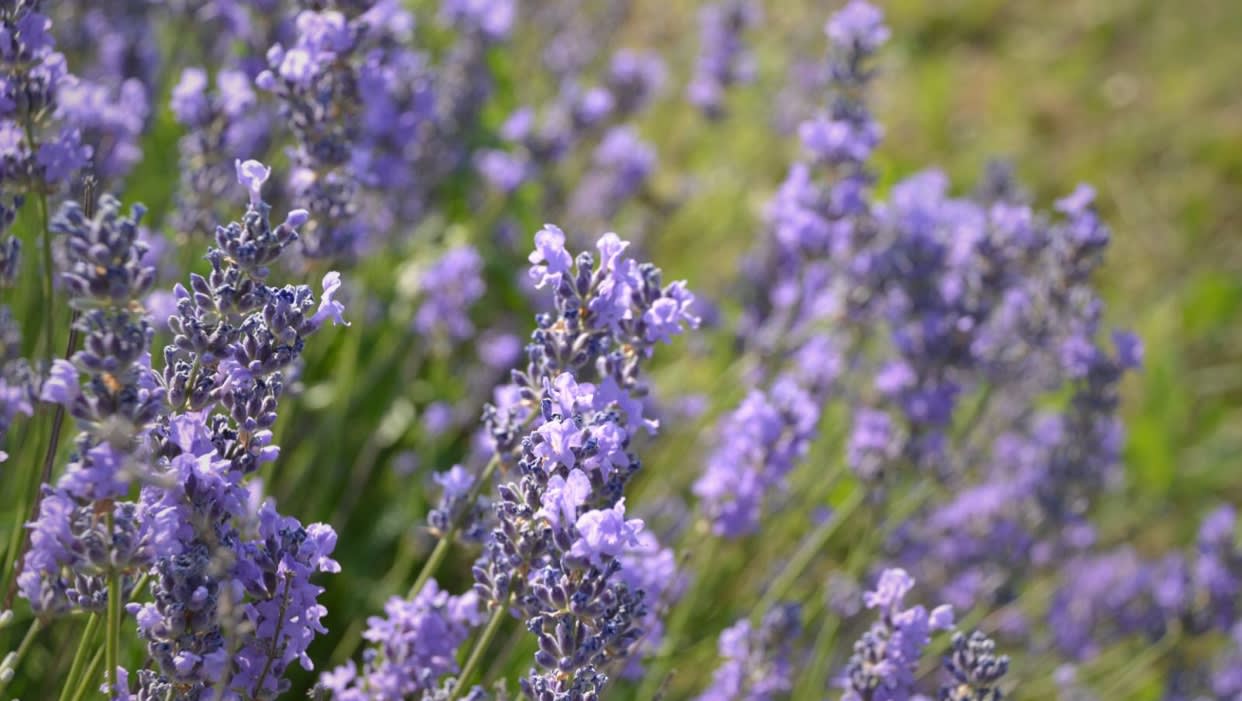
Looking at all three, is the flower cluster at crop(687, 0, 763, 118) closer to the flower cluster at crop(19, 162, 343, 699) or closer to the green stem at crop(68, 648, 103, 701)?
the flower cluster at crop(19, 162, 343, 699)

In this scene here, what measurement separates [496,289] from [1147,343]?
9.90 ft

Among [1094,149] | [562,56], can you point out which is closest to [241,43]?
[562,56]

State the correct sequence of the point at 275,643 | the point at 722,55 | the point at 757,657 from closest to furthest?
the point at 275,643 < the point at 757,657 < the point at 722,55

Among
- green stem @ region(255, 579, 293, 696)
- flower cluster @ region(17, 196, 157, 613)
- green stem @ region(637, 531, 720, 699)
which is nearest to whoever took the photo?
flower cluster @ region(17, 196, 157, 613)

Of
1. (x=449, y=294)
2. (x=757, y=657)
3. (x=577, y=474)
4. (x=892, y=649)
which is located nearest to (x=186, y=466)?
(x=577, y=474)

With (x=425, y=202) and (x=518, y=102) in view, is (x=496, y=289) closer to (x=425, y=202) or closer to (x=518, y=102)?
(x=425, y=202)

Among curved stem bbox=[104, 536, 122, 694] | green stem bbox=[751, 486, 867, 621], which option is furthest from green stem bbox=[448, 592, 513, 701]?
green stem bbox=[751, 486, 867, 621]

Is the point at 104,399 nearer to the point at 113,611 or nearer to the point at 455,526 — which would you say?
the point at 113,611

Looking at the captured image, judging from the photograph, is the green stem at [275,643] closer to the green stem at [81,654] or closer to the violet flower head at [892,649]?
the green stem at [81,654]

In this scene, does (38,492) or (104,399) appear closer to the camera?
(104,399)

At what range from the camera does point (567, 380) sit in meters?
1.56

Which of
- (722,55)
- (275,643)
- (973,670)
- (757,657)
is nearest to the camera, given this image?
(275,643)

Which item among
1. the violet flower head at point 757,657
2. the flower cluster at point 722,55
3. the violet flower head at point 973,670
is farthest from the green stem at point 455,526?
the flower cluster at point 722,55

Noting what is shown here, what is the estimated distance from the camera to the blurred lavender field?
4.96ft
